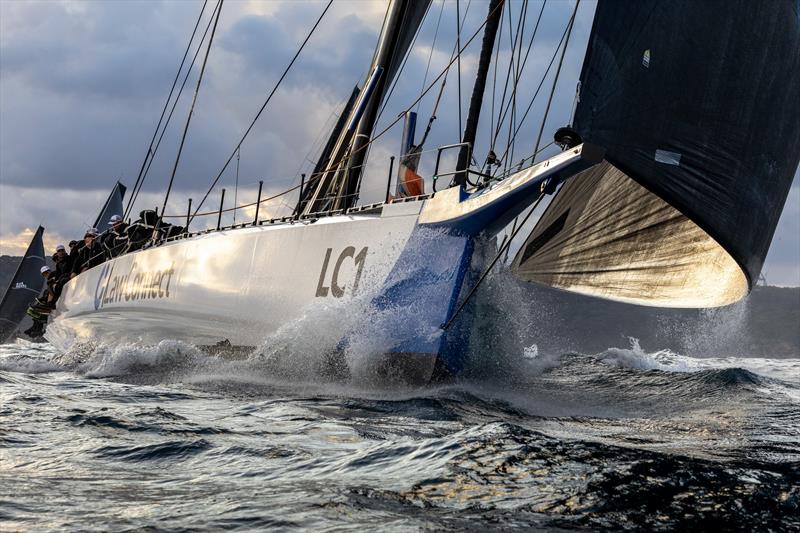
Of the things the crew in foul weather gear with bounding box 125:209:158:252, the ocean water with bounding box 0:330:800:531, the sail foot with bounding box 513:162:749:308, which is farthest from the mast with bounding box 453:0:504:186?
the crew in foul weather gear with bounding box 125:209:158:252

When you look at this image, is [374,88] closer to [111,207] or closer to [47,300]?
[47,300]

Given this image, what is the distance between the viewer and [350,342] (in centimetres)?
807

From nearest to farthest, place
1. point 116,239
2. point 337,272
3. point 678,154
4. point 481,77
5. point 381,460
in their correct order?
point 381,460, point 678,154, point 337,272, point 481,77, point 116,239

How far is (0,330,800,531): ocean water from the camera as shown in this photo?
116 inches

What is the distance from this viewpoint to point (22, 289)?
84.9 ft

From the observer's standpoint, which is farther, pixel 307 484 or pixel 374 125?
pixel 374 125

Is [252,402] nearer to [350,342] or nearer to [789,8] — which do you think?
[350,342]

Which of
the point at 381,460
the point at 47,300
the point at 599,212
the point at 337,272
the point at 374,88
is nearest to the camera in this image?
the point at 381,460

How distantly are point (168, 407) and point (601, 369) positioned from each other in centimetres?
831

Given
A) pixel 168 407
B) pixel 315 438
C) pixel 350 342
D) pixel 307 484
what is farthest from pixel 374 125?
pixel 307 484

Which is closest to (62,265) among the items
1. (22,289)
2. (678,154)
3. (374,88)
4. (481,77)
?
(22,289)

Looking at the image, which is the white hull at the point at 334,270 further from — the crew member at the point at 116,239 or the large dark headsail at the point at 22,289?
the large dark headsail at the point at 22,289

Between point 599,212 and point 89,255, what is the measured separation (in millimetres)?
13370

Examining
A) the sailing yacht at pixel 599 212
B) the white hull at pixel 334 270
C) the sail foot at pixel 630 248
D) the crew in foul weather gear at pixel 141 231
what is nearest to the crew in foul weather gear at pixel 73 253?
the crew in foul weather gear at pixel 141 231
